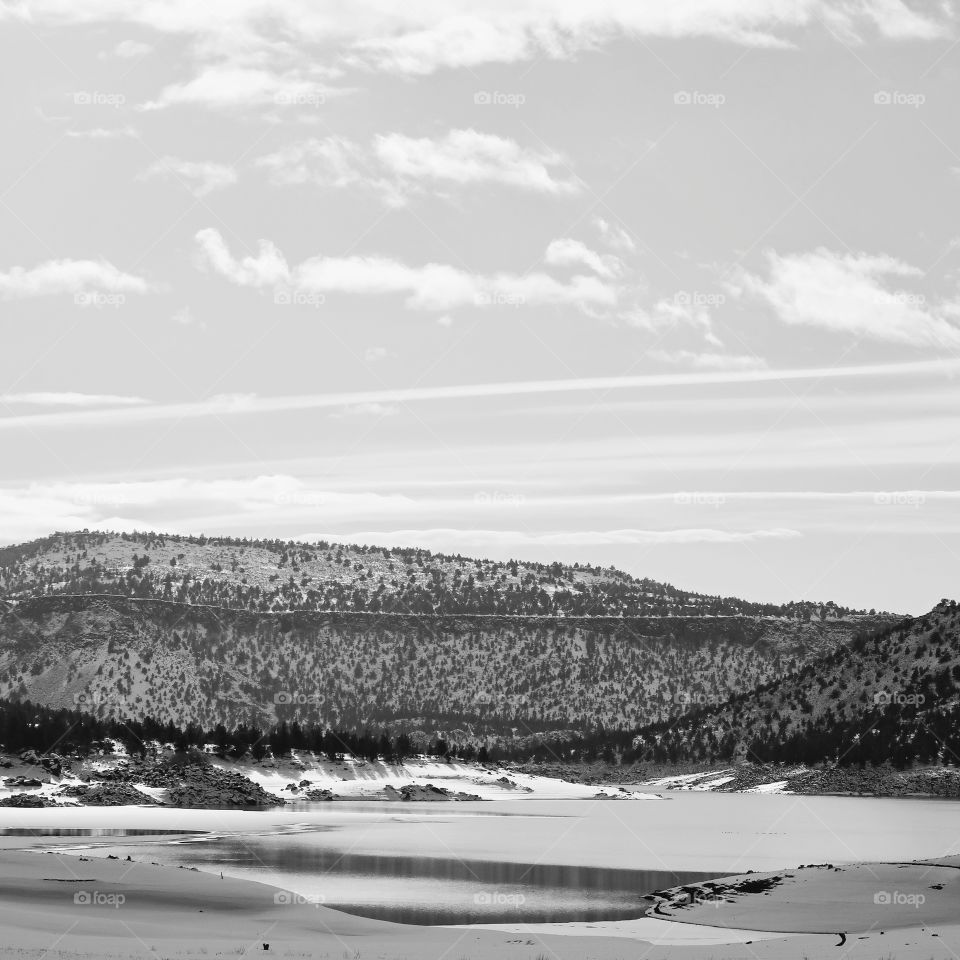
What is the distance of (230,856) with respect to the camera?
55.1 meters

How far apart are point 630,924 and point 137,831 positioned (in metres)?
40.6

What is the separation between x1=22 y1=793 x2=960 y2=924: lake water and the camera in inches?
1672

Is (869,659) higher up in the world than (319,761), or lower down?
higher up

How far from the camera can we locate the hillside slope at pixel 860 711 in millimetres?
136250

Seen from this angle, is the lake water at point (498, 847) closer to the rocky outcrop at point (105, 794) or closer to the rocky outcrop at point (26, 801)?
the rocky outcrop at point (26, 801)

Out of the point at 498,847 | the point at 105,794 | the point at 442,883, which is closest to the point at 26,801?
the point at 105,794

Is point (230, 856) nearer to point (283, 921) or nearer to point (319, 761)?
point (283, 921)

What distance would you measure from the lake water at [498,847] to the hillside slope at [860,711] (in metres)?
30.6

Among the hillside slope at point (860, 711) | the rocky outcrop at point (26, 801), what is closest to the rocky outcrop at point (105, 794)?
the rocky outcrop at point (26, 801)

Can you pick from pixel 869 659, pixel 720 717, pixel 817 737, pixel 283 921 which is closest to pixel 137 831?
pixel 283 921

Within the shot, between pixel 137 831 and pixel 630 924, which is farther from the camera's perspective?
pixel 137 831

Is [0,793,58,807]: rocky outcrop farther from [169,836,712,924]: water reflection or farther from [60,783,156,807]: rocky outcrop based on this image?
[169,836,712,924]: water reflection

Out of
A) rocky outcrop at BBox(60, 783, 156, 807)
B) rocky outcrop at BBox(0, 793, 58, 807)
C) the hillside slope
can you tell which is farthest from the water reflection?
the hillside slope

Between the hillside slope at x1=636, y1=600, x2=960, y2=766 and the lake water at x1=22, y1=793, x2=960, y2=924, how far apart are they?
30.6 meters
